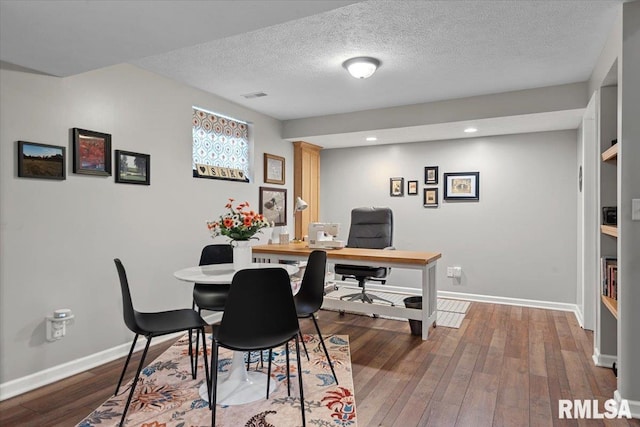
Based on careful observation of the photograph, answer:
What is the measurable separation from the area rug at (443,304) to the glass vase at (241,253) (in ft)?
6.67

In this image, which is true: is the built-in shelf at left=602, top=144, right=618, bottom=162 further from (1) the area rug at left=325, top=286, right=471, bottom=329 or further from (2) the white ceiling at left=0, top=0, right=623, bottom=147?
(1) the area rug at left=325, top=286, right=471, bottom=329

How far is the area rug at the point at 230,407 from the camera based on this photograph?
2.08 meters

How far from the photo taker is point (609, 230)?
8.42 ft

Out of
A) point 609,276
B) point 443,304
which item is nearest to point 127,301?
point 609,276

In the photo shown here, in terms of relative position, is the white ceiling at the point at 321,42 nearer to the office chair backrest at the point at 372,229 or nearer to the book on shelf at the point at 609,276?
the office chair backrest at the point at 372,229

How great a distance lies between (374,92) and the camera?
3.95m

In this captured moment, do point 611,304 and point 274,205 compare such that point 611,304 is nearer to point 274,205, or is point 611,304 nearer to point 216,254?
point 216,254

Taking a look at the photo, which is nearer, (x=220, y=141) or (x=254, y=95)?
(x=254, y=95)

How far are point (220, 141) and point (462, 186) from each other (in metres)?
3.17

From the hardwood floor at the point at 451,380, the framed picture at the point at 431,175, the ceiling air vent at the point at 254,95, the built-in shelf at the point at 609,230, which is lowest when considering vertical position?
the hardwood floor at the point at 451,380

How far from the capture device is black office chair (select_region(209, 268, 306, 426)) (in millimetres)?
1855

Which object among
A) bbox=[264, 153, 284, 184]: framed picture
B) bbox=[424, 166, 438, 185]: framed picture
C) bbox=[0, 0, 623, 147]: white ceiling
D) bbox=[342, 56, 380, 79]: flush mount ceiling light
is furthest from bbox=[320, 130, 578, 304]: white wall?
bbox=[342, 56, 380, 79]: flush mount ceiling light

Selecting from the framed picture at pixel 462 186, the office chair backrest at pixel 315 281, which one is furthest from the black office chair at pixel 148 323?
the framed picture at pixel 462 186

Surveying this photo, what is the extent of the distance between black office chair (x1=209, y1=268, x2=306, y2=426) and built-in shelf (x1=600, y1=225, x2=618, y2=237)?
6.92 ft
